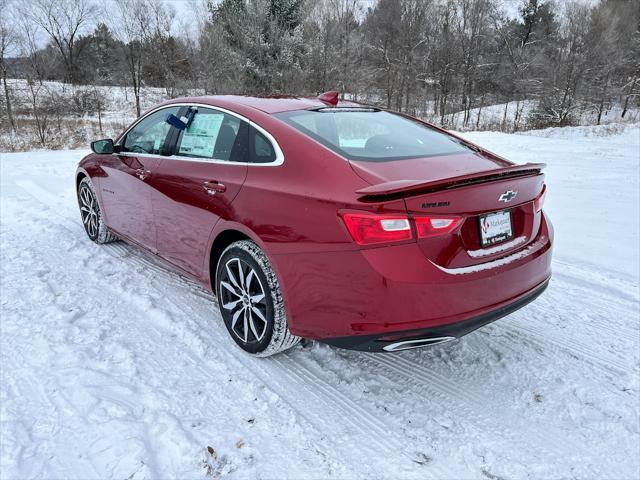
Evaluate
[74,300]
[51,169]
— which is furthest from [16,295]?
[51,169]

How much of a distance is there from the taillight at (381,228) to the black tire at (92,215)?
345cm

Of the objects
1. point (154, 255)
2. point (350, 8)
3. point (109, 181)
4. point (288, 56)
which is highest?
point (350, 8)

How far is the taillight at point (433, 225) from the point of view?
1.92 metres

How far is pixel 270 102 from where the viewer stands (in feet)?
9.91

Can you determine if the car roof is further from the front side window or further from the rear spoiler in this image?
the rear spoiler

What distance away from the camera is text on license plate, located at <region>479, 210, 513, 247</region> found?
2.11 metres

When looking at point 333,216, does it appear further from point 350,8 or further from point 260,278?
point 350,8

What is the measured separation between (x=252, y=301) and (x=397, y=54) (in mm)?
34067

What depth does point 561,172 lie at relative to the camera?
880 cm

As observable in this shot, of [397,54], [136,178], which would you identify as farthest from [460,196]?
[397,54]

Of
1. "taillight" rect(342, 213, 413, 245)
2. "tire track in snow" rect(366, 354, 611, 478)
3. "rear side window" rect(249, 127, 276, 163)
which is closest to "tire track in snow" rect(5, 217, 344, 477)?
"tire track in snow" rect(366, 354, 611, 478)

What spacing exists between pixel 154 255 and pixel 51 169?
288 inches

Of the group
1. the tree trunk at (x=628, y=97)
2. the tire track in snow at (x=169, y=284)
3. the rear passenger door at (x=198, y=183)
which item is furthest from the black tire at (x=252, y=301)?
the tree trunk at (x=628, y=97)

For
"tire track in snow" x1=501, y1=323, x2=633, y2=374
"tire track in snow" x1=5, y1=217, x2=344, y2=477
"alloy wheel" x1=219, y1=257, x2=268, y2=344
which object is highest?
"alloy wheel" x1=219, y1=257, x2=268, y2=344
